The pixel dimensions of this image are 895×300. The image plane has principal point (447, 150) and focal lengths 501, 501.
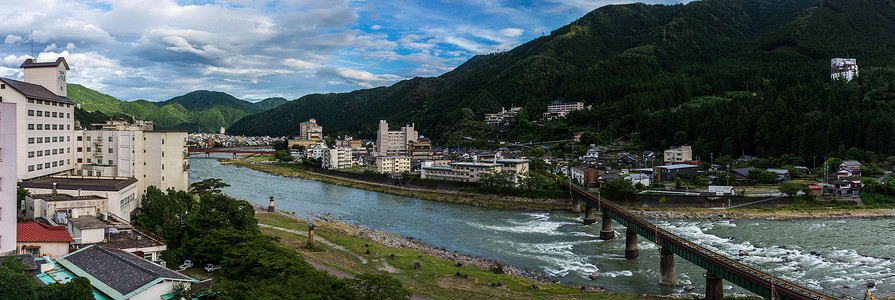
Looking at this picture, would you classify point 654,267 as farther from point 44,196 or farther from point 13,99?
point 13,99

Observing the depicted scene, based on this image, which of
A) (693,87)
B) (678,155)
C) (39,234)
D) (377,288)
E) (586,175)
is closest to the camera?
(377,288)

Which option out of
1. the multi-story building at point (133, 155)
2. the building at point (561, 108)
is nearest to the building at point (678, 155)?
the building at point (561, 108)

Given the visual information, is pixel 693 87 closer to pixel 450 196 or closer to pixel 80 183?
pixel 450 196

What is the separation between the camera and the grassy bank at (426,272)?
1606cm

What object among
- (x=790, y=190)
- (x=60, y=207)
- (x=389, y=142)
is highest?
(x=389, y=142)

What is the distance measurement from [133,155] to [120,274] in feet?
44.7

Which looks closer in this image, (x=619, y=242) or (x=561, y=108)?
(x=619, y=242)

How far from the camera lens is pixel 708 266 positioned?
51.7 feet

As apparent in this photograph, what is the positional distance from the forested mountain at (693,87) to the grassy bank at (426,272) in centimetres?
4256

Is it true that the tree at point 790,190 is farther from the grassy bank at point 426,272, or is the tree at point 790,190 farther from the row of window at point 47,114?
the row of window at point 47,114

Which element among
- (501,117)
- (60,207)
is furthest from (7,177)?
(501,117)

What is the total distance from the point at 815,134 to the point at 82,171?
5708 cm

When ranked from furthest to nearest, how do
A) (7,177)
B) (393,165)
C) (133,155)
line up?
1. (393,165)
2. (133,155)
3. (7,177)

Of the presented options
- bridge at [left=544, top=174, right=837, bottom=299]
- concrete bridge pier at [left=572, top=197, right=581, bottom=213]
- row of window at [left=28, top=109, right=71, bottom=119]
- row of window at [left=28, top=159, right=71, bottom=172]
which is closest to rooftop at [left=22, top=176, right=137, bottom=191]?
row of window at [left=28, top=159, right=71, bottom=172]
